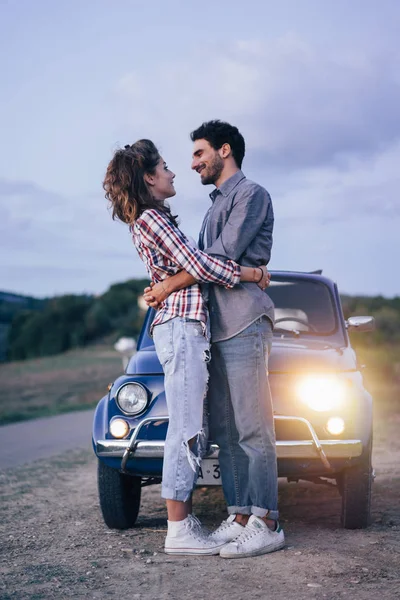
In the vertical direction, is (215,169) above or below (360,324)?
above

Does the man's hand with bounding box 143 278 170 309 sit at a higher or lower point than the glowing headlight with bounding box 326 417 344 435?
higher

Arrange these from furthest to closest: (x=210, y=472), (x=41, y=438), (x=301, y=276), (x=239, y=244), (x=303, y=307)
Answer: (x=41, y=438) < (x=301, y=276) < (x=303, y=307) < (x=210, y=472) < (x=239, y=244)

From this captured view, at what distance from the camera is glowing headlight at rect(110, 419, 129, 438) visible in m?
4.88

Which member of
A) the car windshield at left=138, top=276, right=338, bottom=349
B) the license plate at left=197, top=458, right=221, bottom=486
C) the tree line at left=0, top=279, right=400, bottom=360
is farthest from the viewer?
the tree line at left=0, top=279, right=400, bottom=360

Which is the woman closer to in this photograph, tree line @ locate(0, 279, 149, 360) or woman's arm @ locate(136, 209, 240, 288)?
woman's arm @ locate(136, 209, 240, 288)

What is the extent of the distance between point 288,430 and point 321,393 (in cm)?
32

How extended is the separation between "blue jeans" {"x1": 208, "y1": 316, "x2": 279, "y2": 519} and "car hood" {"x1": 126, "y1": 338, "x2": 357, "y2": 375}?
382mm

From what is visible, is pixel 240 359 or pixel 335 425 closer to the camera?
pixel 240 359

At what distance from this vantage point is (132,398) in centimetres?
495

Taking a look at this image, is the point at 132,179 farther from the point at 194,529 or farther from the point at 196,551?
the point at 196,551

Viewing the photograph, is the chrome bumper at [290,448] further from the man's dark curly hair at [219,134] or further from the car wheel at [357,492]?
the man's dark curly hair at [219,134]

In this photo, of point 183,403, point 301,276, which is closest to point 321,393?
point 183,403

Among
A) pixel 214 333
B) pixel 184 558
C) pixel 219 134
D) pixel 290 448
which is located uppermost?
pixel 219 134

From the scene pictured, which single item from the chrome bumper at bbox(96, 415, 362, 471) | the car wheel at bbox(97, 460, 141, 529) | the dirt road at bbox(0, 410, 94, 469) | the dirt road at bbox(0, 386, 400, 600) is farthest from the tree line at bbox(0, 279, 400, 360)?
the chrome bumper at bbox(96, 415, 362, 471)
